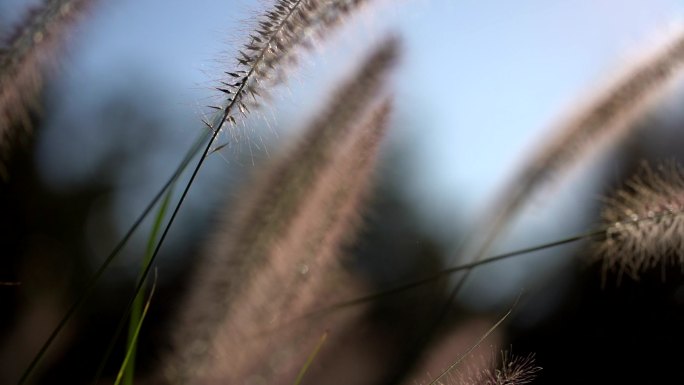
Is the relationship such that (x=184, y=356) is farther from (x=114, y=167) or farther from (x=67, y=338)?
(x=114, y=167)

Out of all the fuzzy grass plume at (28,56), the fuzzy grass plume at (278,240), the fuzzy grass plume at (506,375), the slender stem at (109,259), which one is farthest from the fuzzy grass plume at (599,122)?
the fuzzy grass plume at (28,56)

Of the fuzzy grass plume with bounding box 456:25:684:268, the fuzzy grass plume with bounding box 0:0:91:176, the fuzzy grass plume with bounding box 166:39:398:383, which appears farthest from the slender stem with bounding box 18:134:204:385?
the fuzzy grass plume with bounding box 456:25:684:268

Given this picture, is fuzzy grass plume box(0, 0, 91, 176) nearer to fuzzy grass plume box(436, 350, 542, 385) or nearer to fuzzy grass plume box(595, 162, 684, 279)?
fuzzy grass plume box(436, 350, 542, 385)

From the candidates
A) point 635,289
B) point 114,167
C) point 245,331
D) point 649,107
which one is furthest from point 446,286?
point 114,167

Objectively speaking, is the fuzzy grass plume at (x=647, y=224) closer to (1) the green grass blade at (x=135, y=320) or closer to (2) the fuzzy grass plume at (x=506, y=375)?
(2) the fuzzy grass plume at (x=506, y=375)

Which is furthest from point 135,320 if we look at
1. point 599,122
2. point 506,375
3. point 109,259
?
point 599,122

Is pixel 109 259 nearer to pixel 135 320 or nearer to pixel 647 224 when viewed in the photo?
pixel 135 320
